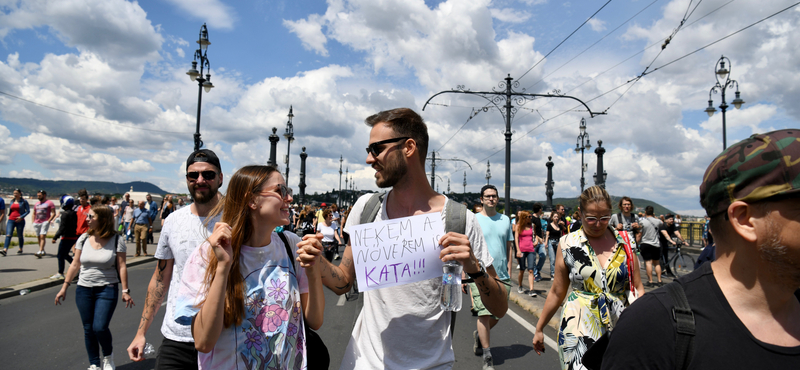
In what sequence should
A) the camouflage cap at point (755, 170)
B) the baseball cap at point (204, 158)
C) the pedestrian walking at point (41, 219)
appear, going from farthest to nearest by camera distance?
the pedestrian walking at point (41, 219), the baseball cap at point (204, 158), the camouflage cap at point (755, 170)

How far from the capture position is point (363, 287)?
6.64 ft

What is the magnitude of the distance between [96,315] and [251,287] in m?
3.22

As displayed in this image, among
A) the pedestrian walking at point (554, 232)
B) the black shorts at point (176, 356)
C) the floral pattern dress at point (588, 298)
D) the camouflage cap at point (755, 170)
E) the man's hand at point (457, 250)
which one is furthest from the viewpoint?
the pedestrian walking at point (554, 232)

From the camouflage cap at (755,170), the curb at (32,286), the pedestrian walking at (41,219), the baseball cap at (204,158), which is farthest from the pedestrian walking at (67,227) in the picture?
the camouflage cap at (755,170)

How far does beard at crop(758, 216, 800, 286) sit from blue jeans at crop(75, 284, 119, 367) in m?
5.01

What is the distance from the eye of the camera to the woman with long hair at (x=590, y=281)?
120 inches

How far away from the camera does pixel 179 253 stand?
9.34 feet

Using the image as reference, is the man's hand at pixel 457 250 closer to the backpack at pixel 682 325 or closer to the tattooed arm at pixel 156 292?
the backpack at pixel 682 325

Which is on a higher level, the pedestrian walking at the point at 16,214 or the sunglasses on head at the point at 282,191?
the sunglasses on head at the point at 282,191

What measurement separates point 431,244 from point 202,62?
14971mm

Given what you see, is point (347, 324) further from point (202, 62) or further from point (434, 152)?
point (434, 152)

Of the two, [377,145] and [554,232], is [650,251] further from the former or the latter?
[377,145]

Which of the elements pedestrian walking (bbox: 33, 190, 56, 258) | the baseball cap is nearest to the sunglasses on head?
the baseball cap

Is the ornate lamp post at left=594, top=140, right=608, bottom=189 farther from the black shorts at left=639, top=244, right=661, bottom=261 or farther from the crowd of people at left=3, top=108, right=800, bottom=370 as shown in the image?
the crowd of people at left=3, top=108, right=800, bottom=370
